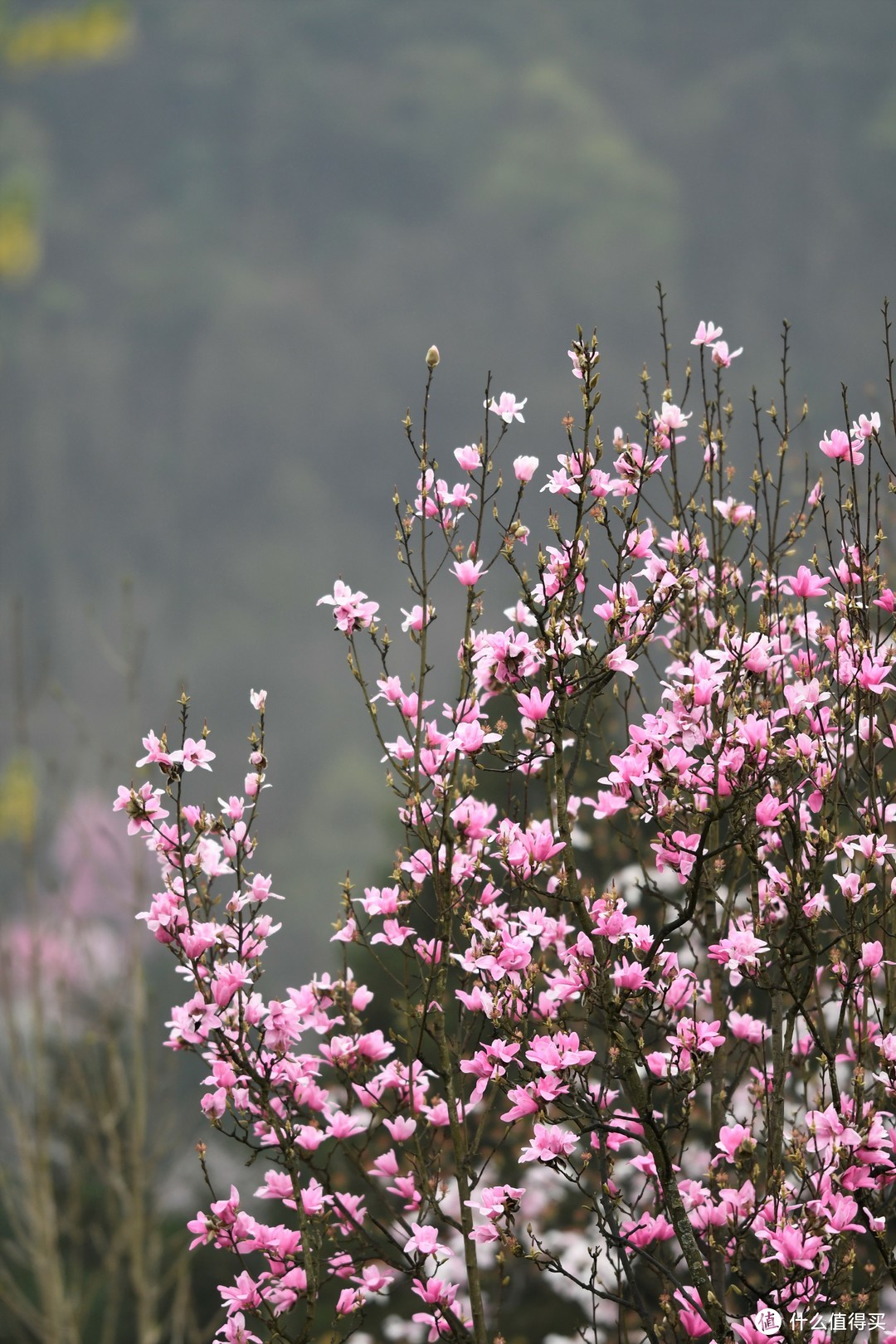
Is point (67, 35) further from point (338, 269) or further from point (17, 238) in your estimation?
point (338, 269)

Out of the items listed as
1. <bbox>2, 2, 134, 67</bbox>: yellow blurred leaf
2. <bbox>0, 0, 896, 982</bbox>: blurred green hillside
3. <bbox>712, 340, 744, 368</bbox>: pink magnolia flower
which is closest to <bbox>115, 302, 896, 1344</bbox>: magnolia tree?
<bbox>712, 340, 744, 368</bbox>: pink magnolia flower

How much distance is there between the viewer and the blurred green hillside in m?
44.8

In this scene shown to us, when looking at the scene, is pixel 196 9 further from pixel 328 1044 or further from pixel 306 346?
pixel 328 1044

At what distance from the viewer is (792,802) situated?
8.73ft

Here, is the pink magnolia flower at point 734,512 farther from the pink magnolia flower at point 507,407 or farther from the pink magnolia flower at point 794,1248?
the pink magnolia flower at point 794,1248

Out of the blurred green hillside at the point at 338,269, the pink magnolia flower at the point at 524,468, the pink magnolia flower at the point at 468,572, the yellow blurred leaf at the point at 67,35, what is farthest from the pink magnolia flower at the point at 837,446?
the blurred green hillside at the point at 338,269

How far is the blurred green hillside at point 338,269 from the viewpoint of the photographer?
44750 mm

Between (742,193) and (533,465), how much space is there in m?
55.2

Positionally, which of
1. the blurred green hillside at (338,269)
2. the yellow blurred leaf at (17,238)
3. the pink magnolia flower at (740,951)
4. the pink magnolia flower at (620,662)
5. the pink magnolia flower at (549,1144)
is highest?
the blurred green hillside at (338,269)

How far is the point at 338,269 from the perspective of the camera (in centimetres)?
5672

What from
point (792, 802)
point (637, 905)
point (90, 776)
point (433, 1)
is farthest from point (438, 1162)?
point (433, 1)

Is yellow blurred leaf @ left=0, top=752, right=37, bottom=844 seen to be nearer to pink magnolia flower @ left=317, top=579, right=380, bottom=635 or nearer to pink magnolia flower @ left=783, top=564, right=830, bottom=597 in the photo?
pink magnolia flower @ left=317, top=579, right=380, bottom=635

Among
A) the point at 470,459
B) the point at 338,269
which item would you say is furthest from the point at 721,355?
the point at 338,269

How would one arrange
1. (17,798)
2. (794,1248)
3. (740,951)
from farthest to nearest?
(17,798) < (740,951) < (794,1248)
